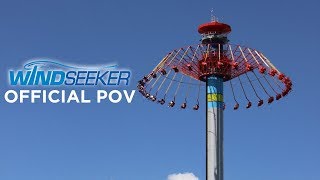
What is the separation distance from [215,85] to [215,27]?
33.5ft

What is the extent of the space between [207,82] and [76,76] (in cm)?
2806

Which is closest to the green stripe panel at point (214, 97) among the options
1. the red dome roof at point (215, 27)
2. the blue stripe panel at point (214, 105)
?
the blue stripe panel at point (214, 105)

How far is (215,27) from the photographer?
106 meters

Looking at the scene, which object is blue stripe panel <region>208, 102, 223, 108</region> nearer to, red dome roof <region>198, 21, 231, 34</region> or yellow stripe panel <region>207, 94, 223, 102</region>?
yellow stripe panel <region>207, 94, 223, 102</region>

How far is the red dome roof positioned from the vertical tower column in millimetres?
8388

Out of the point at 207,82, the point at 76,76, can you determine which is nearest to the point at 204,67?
the point at 207,82

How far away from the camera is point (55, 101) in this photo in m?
81.7

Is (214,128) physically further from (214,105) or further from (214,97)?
(214,97)

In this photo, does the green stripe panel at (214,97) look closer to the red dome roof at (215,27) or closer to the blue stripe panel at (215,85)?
the blue stripe panel at (215,85)

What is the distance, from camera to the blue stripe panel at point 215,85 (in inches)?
4104

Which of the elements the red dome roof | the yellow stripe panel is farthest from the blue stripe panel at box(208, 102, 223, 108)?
the red dome roof

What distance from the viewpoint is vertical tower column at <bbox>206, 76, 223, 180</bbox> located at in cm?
9869

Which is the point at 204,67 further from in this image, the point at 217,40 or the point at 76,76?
the point at 76,76

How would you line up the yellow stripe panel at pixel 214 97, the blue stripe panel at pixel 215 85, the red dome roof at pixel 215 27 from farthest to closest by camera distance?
the red dome roof at pixel 215 27, the blue stripe panel at pixel 215 85, the yellow stripe panel at pixel 214 97
